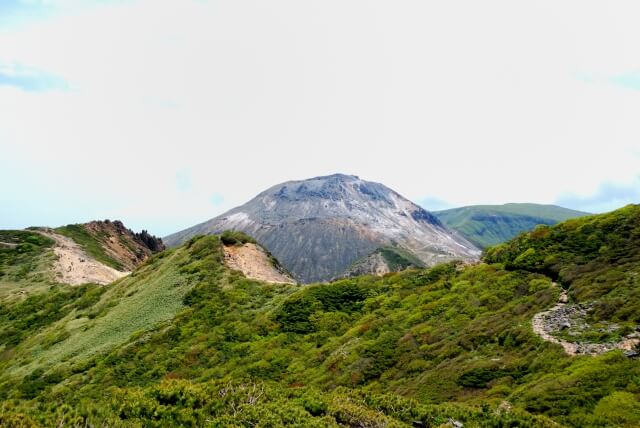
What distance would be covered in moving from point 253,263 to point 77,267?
44.1m

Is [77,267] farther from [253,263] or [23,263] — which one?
[253,263]

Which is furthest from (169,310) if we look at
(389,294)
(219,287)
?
(389,294)

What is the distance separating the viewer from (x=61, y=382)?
40.3 metres

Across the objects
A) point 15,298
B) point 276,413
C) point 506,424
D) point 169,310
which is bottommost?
point 506,424

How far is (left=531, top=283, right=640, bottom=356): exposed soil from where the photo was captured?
20.3 m

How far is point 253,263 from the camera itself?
6134cm

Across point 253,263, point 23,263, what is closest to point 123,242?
point 23,263

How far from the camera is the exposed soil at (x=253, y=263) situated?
58059 millimetres

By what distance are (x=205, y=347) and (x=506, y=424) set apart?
27797 mm

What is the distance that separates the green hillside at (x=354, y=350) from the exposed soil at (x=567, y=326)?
1.32 feet

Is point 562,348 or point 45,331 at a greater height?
point 45,331

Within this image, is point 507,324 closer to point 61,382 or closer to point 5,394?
point 61,382

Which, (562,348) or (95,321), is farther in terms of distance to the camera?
(95,321)

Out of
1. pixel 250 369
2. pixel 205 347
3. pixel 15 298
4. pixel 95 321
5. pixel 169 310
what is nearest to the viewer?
pixel 250 369
